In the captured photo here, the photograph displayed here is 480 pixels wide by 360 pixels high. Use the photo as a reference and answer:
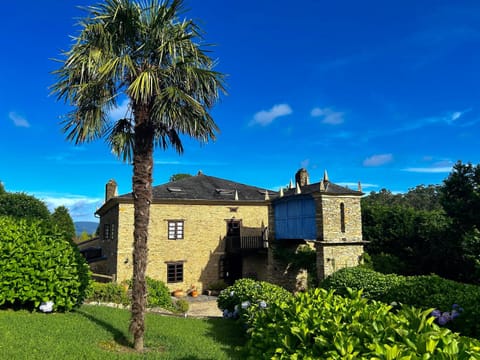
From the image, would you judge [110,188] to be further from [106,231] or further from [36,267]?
[36,267]

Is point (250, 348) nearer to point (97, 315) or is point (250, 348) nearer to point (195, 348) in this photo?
point (195, 348)

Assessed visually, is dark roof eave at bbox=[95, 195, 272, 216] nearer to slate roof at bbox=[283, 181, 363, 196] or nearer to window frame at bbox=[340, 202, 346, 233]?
slate roof at bbox=[283, 181, 363, 196]

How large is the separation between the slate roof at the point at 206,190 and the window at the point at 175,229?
1808 mm

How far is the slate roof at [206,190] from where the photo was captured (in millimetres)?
26511

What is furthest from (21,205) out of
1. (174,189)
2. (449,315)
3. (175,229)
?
(449,315)

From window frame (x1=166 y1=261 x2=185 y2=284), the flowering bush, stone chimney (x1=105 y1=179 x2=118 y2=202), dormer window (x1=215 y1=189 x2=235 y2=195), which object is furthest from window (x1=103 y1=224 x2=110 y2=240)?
the flowering bush

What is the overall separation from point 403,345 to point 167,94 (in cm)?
678

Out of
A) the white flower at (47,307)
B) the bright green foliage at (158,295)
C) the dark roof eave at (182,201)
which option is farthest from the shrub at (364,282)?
the dark roof eave at (182,201)

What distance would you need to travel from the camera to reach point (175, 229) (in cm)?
2611

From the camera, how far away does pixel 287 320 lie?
3.76m

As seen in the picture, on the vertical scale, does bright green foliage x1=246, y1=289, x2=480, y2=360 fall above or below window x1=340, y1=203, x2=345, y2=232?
below

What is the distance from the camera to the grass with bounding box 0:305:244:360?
6520 mm

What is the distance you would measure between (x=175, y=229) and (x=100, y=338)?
18.4 m

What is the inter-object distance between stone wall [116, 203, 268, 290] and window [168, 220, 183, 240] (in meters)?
0.24
